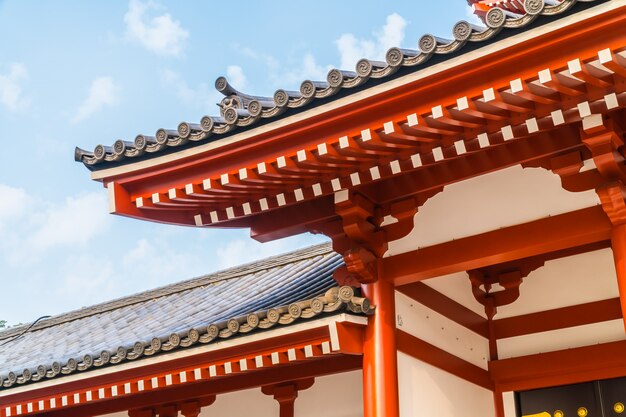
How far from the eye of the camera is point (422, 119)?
18.5ft

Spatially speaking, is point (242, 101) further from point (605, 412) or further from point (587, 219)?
point (605, 412)

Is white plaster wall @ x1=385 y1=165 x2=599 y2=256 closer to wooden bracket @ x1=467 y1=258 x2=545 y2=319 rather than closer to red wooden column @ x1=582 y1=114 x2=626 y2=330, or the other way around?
red wooden column @ x1=582 y1=114 x2=626 y2=330

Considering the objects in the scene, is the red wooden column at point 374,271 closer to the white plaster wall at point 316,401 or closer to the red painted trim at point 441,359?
the red painted trim at point 441,359

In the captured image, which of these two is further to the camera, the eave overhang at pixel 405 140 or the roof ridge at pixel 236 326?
the roof ridge at pixel 236 326

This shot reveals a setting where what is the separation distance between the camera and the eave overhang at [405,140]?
5.09 m

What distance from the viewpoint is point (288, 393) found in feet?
25.3

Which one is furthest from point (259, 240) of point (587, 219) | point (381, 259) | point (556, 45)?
point (556, 45)

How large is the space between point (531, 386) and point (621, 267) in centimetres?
205

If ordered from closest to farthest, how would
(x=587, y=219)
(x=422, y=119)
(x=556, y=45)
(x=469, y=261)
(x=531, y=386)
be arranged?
1. (x=556, y=45)
2. (x=422, y=119)
3. (x=587, y=219)
4. (x=469, y=261)
5. (x=531, y=386)

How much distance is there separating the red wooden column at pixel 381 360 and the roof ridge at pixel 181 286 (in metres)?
3.72

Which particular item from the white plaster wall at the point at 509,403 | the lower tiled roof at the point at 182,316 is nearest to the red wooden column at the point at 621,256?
the lower tiled roof at the point at 182,316

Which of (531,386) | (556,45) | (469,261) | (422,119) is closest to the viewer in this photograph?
(556,45)

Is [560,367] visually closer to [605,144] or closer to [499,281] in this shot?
[499,281]

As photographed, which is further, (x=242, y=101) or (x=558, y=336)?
(x=558, y=336)
